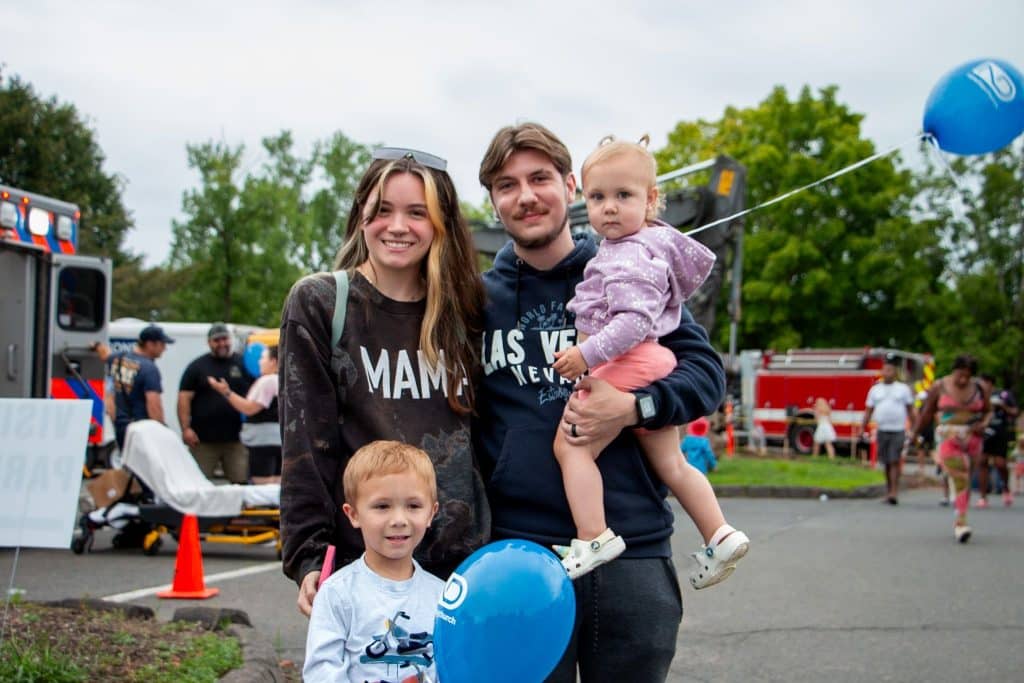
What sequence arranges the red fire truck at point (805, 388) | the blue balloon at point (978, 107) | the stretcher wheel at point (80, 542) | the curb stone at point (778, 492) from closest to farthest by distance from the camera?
the blue balloon at point (978, 107) → the stretcher wheel at point (80, 542) → the curb stone at point (778, 492) → the red fire truck at point (805, 388)

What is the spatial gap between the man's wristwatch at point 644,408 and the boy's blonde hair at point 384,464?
A: 489 millimetres

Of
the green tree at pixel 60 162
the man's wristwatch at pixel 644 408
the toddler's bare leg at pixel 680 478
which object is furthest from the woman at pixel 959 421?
the green tree at pixel 60 162

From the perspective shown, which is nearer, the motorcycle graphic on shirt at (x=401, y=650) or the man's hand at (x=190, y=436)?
the motorcycle graphic on shirt at (x=401, y=650)

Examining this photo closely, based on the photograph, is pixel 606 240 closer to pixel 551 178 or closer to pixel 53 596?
pixel 551 178

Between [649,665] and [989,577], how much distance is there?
6.96 meters

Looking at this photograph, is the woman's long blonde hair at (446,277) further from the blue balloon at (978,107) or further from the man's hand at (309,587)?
the blue balloon at (978,107)

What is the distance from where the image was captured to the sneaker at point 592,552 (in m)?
2.49

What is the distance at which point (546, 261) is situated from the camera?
9.11 feet

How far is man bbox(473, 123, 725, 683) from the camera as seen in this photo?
8.42 feet

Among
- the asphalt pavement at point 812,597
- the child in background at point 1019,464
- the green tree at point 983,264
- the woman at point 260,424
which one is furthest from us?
the green tree at point 983,264

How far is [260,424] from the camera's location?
1009 cm

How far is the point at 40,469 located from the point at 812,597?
535 centimetres

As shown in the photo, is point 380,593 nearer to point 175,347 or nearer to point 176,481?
point 176,481

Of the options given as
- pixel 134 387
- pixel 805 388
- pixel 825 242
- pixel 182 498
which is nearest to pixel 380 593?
pixel 182 498
